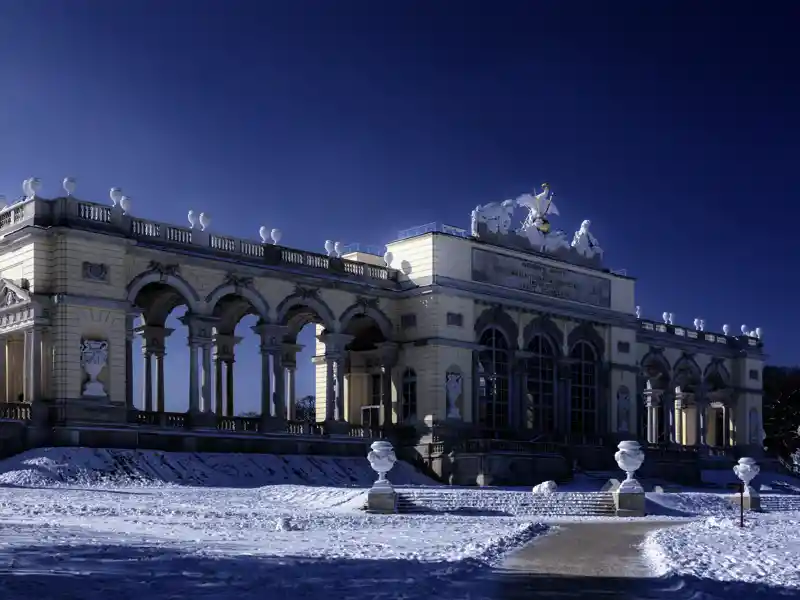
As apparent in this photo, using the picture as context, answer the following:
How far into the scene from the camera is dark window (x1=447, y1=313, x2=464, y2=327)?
5164 centimetres

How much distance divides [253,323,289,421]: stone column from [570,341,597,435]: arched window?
16305mm

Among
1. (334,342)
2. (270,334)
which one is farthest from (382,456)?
(334,342)

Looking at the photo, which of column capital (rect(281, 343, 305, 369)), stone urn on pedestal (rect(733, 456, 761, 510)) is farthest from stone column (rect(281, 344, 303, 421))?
stone urn on pedestal (rect(733, 456, 761, 510))

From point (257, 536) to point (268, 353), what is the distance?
A: 27518 mm

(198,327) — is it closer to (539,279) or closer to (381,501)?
(381,501)

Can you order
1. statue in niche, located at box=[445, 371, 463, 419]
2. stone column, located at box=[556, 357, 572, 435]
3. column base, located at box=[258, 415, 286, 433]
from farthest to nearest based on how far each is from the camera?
1. stone column, located at box=[556, 357, 572, 435]
2. statue in niche, located at box=[445, 371, 463, 419]
3. column base, located at box=[258, 415, 286, 433]

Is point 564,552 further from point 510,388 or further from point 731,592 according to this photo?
point 510,388

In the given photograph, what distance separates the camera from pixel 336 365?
166 ft

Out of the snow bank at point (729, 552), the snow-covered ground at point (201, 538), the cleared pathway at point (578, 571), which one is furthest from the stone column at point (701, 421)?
the cleared pathway at point (578, 571)

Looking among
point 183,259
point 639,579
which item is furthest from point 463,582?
point 183,259

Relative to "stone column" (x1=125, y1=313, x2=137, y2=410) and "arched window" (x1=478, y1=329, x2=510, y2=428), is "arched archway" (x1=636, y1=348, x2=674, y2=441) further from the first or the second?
"stone column" (x1=125, y1=313, x2=137, y2=410)

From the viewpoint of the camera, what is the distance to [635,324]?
61.9 m

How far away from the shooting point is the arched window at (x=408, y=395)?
52.3 m

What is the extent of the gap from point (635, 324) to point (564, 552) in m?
43.2
